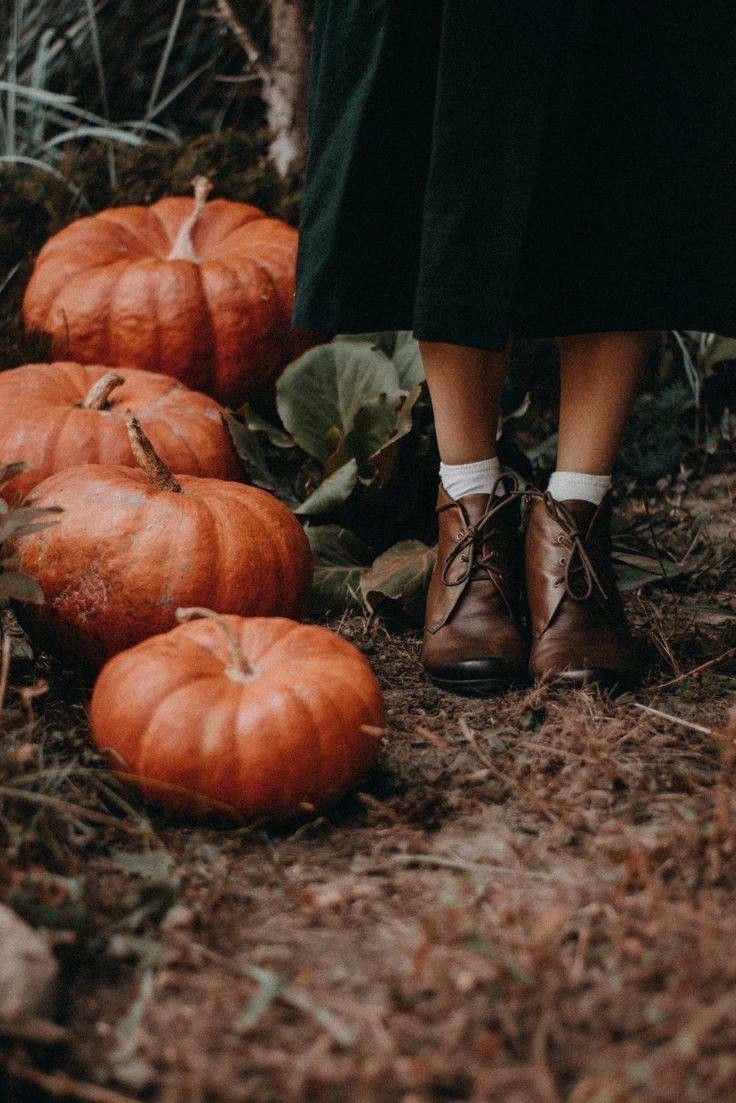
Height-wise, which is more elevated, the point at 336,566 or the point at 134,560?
the point at 134,560

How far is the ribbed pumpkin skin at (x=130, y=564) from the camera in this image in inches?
66.5

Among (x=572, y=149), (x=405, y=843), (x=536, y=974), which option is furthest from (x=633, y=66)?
(x=536, y=974)

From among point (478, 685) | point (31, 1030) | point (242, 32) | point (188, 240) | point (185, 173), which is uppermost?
point (242, 32)

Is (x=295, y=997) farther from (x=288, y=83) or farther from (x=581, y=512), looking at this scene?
A: (x=288, y=83)

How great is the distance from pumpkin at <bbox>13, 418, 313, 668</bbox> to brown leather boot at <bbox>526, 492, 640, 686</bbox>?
0.46 meters

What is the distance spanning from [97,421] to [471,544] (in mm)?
851

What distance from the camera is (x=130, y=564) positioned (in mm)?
1688

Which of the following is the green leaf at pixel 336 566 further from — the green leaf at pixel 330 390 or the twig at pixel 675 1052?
Result: the twig at pixel 675 1052

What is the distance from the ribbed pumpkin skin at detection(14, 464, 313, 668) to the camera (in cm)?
169

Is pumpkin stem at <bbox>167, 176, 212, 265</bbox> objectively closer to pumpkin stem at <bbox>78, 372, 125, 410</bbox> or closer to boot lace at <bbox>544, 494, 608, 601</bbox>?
pumpkin stem at <bbox>78, 372, 125, 410</bbox>

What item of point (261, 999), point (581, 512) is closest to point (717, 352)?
point (581, 512)

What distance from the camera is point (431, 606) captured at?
1899mm

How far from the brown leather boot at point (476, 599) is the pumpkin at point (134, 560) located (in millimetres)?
300

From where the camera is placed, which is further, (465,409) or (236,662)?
(465,409)
